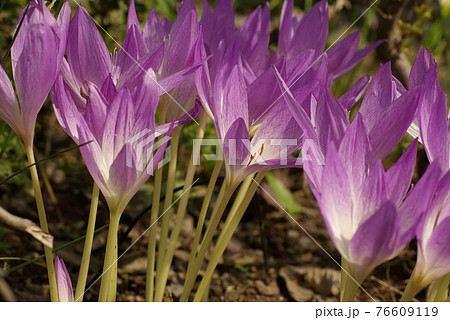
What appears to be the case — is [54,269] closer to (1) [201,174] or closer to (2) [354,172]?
(2) [354,172]

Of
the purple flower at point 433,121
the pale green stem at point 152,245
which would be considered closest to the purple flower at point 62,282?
the pale green stem at point 152,245

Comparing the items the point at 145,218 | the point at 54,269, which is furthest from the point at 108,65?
the point at 145,218

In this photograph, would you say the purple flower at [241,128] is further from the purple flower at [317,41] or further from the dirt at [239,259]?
the dirt at [239,259]

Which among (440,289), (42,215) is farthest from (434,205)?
A: (42,215)

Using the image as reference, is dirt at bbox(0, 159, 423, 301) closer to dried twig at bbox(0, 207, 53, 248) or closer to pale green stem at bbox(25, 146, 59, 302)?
pale green stem at bbox(25, 146, 59, 302)

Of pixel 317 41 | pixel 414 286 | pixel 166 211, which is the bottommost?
pixel 414 286

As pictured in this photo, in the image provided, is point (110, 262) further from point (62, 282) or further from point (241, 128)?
point (241, 128)
